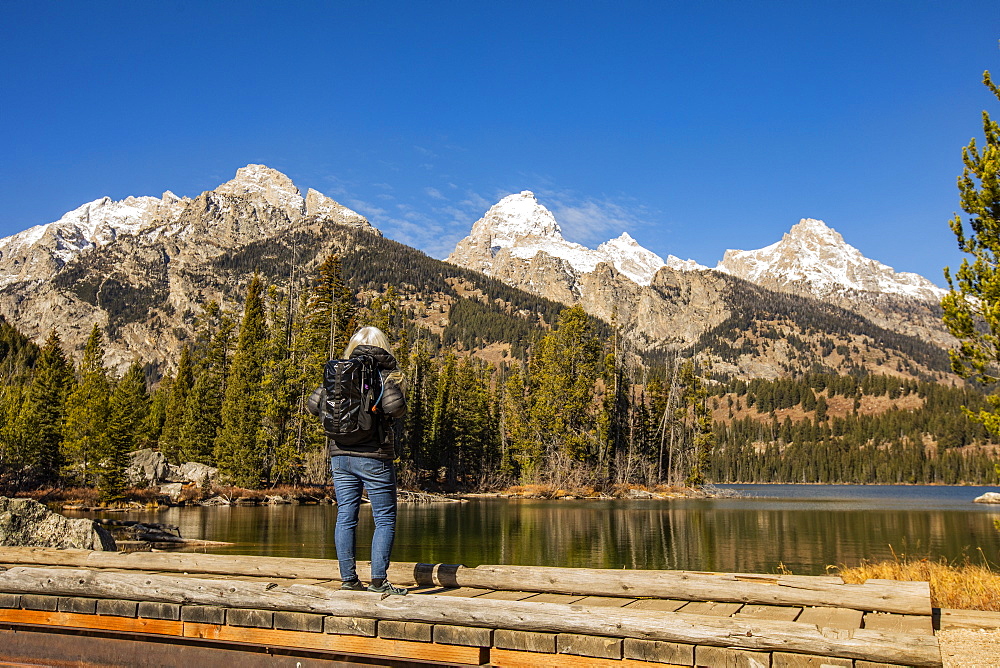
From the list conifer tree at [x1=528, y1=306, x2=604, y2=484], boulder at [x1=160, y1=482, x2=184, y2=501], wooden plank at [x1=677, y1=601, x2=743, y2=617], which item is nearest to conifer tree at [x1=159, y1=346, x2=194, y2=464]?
boulder at [x1=160, y1=482, x2=184, y2=501]

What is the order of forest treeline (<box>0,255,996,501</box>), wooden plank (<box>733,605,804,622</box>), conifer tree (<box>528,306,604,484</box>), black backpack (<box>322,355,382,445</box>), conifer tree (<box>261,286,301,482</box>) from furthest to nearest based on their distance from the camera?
conifer tree (<box>528,306,604,484</box>)
conifer tree (<box>261,286,301,482</box>)
forest treeline (<box>0,255,996,501</box>)
black backpack (<box>322,355,382,445</box>)
wooden plank (<box>733,605,804,622</box>)

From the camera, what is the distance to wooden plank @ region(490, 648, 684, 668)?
559 cm

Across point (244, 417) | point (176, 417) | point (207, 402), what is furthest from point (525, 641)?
point (176, 417)

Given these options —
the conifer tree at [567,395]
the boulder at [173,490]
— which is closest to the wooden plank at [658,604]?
the boulder at [173,490]

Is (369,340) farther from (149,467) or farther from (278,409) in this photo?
(149,467)

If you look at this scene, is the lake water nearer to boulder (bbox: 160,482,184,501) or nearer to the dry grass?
boulder (bbox: 160,482,184,501)

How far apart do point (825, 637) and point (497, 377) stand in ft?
379

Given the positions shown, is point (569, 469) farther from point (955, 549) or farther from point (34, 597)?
point (34, 597)

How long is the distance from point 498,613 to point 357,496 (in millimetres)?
2047

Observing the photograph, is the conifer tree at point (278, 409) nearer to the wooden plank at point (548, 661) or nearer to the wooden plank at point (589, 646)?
the wooden plank at point (548, 661)

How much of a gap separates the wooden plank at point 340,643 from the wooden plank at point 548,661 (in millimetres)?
192

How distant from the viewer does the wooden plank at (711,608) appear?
6.28m

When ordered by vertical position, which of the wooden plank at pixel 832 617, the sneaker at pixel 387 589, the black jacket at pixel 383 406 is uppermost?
the black jacket at pixel 383 406

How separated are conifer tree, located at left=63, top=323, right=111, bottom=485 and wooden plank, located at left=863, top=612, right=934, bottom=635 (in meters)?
49.4
